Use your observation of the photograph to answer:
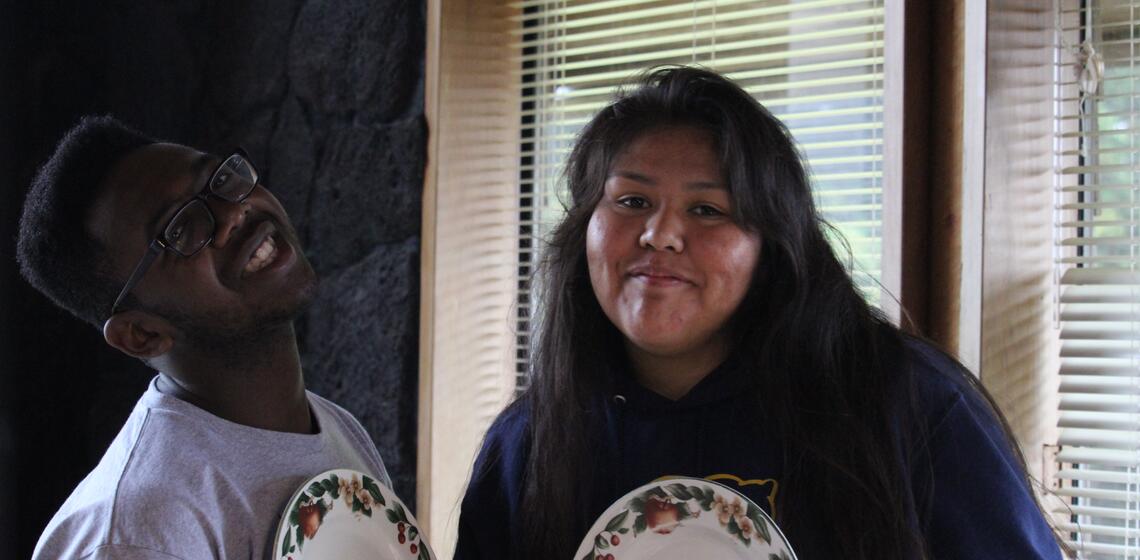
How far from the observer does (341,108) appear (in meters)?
2.43

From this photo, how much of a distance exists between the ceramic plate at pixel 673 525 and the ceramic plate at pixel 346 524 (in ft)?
0.90

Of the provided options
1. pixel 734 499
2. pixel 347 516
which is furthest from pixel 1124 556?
pixel 347 516

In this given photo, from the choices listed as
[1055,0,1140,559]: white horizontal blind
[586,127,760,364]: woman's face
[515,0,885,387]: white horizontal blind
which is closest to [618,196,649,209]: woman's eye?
[586,127,760,364]: woman's face

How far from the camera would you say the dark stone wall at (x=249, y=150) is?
235cm

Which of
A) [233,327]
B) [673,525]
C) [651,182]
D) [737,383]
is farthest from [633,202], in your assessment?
[233,327]

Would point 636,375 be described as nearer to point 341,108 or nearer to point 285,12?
point 341,108

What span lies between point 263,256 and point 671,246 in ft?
1.80

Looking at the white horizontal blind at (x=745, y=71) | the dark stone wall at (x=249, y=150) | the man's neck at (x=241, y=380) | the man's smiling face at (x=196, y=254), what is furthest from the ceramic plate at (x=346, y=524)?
the dark stone wall at (x=249, y=150)

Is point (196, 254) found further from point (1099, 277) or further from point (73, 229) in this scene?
point (1099, 277)

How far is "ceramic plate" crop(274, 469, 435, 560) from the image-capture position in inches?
53.6

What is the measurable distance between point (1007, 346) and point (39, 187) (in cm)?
149

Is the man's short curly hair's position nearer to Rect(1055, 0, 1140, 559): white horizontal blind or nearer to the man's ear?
the man's ear

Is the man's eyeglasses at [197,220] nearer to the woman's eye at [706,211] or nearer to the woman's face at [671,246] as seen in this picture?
the woman's face at [671,246]

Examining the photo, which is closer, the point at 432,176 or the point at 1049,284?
the point at 1049,284
